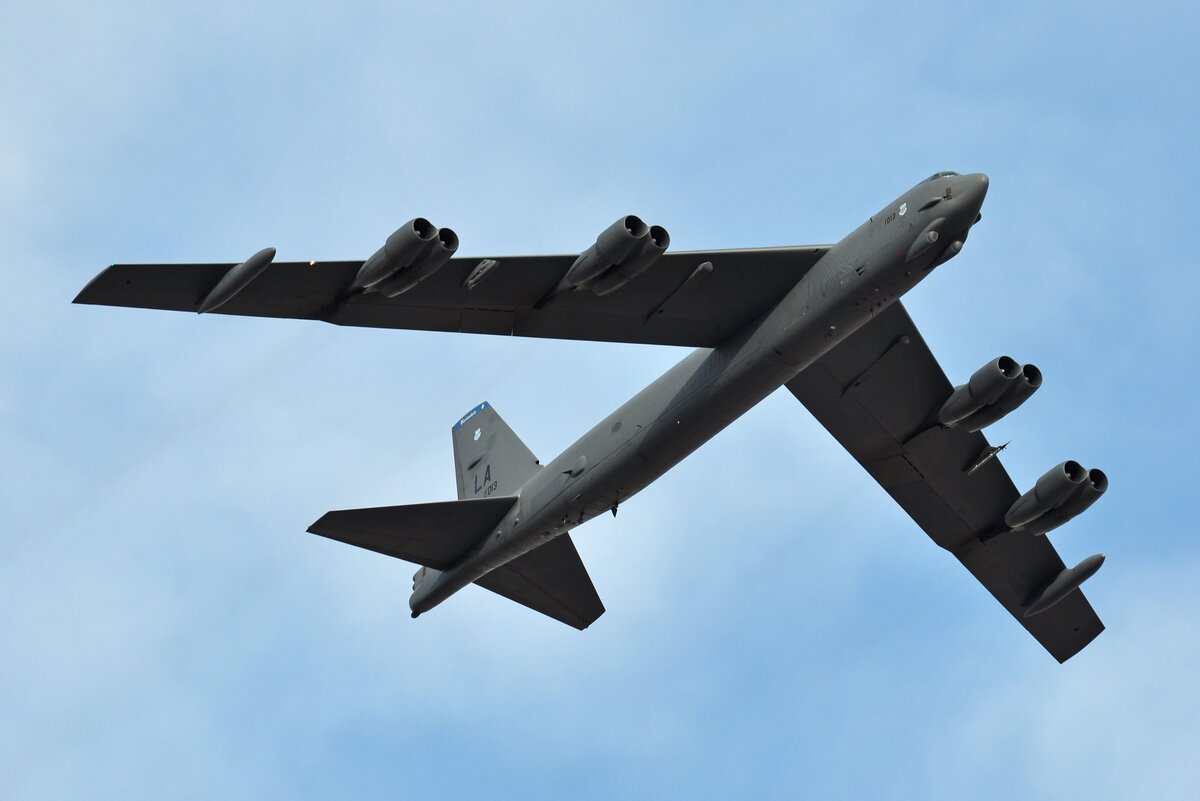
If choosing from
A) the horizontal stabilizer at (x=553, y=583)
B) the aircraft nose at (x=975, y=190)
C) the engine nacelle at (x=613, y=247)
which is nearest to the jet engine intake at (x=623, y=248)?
the engine nacelle at (x=613, y=247)

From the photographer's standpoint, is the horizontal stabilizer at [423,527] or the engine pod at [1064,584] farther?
the engine pod at [1064,584]

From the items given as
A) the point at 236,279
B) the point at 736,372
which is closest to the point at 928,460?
A: the point at 736,372

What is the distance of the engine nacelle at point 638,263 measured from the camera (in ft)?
92.8

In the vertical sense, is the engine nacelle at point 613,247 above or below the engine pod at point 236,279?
below

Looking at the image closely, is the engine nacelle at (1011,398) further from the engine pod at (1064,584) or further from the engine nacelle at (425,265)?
the engine nacelle at (425,265)

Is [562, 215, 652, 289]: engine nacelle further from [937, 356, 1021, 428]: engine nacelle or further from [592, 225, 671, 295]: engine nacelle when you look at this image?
[937, 356, 1021, 428]: engine nacelle

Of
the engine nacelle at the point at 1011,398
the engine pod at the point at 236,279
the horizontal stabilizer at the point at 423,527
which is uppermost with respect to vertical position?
the engine pod at the point at 236,279

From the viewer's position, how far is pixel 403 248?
89.7 ft

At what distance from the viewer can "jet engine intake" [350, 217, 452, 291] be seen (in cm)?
2728

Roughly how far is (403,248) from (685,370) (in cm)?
660

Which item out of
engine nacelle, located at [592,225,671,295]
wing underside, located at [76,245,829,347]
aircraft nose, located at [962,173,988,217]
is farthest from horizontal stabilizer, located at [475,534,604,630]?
aircraft nose, located at [962,173,988,217]

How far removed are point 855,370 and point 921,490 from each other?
4.19 m

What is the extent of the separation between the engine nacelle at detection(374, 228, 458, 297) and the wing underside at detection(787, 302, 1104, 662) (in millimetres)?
9068

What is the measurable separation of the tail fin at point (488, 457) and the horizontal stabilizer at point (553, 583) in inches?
61.1
